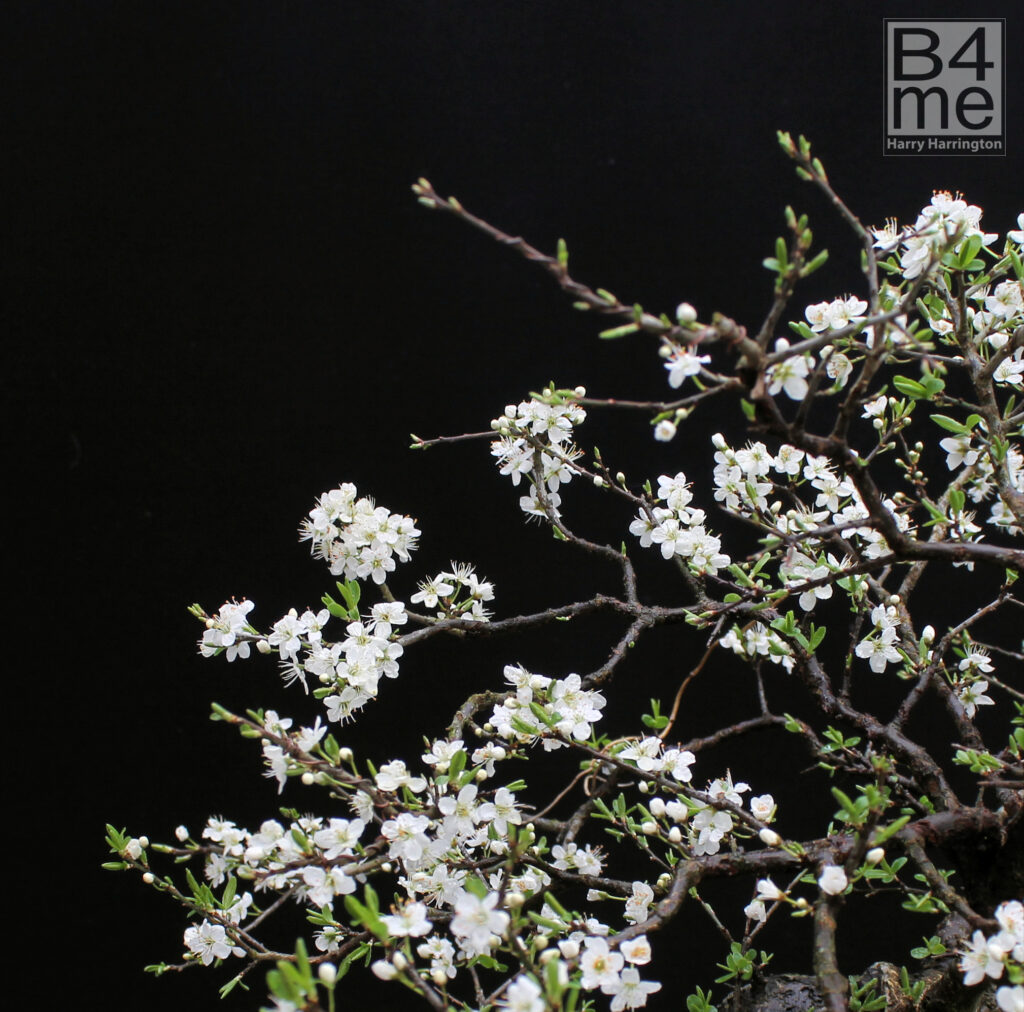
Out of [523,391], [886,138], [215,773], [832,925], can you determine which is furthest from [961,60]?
[215,773]

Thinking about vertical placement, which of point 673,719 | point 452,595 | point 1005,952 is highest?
point 452,595

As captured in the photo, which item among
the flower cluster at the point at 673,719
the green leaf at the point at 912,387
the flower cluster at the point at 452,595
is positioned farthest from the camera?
the flower cluster at the point at 452,595

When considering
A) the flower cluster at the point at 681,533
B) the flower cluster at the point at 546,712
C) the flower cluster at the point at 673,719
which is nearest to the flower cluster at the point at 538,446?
the flower cluster at the point at 673,719

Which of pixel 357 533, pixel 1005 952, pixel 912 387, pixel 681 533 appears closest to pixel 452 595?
pixel 357 533

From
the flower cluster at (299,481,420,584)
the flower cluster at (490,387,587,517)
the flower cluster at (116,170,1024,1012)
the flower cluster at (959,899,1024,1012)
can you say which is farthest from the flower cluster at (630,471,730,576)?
the flower cluster at (959,899,1024,1012)

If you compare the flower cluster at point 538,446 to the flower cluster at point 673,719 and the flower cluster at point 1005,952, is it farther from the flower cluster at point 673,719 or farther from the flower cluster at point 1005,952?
the flower cluster at point 1005,952

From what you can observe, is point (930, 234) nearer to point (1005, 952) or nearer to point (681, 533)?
point (681, 533)

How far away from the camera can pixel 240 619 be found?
1442 millimetres

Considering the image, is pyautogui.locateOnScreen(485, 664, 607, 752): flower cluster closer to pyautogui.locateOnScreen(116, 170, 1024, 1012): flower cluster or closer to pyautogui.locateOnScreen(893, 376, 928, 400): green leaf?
pyautogui.locateOnScreen(116, 170, 1024, 1012): flower cluster

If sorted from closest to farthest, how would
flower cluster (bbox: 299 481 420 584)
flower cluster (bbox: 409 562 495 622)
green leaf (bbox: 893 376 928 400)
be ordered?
1. green leaf (bbox: 893 376 928 400)
2. flower cluster (bbox: 299 481 420 584)
3. flower cluster (bbox: 409 562 495 622)

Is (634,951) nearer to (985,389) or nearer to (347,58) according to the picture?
(985,389)

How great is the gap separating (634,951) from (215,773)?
176cm

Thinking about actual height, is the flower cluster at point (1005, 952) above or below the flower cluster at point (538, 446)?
below

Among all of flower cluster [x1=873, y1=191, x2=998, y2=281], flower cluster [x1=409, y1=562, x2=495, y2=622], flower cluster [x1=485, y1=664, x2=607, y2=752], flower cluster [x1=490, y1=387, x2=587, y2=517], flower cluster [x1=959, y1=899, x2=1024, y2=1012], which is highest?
flower cluster [x1=873, y1=191, x2=998, y2=281]
